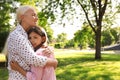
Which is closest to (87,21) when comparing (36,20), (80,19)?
(80,19)

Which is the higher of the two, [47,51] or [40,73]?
[47,51]

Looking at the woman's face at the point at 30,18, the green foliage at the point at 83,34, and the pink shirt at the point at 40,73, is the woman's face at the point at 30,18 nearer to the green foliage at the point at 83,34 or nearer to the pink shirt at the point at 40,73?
the pink shirt at the point at 40,73

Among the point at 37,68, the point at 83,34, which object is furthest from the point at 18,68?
the point at 83,34

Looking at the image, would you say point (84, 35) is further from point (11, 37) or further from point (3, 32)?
point (11, 37)

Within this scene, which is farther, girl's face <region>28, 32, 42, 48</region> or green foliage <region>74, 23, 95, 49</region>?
green foliage <region>74, 23, 95, 49</region>

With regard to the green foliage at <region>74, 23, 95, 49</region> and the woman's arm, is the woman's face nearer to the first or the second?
the woman's arm

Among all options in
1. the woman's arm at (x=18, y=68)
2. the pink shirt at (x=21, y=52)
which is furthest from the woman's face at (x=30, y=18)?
the woman's arm at (x=18, y=68)

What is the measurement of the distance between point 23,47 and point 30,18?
1.38 ft

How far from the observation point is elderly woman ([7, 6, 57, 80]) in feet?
13.5

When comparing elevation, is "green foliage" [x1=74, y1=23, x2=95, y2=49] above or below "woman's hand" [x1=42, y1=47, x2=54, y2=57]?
below

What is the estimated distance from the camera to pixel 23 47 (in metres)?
4.14

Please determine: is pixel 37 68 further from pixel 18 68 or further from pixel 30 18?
pixel 30 18

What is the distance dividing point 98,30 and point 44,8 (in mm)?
5775

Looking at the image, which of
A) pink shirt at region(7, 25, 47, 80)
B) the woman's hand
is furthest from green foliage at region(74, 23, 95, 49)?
pink shirt at region(7, 25, 47, 80)
